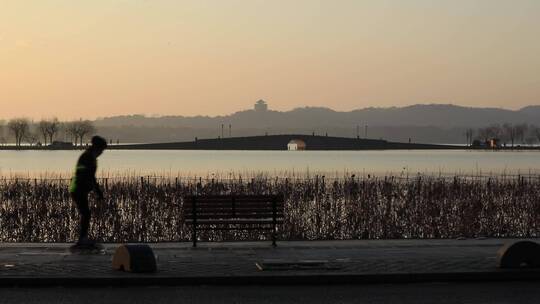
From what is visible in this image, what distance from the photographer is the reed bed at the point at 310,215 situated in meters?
22.1

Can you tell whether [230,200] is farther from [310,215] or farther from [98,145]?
[310,215]

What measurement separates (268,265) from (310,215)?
46.1 feet

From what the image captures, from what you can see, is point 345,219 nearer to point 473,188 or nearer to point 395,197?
point 395,197

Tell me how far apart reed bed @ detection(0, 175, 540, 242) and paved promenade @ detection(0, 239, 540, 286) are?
612 cm

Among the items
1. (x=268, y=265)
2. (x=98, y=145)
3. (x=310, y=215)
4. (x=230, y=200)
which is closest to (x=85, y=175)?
(x=98, y=145)

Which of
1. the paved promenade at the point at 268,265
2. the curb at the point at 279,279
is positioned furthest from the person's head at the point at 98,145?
the curb at the point at 279,279

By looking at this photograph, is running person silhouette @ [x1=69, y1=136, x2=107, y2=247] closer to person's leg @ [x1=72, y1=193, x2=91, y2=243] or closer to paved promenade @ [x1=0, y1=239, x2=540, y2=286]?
person's leg @ [x1=72, y1=193, x2=91, y2=243]

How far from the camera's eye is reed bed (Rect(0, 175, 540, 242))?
72.4ft

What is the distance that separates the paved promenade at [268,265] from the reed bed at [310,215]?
6.12m

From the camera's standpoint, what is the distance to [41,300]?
973cm

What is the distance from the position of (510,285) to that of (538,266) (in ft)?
3.52

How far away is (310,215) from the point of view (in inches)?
1022

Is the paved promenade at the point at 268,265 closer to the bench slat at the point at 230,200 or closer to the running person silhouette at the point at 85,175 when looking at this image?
the running person silhouette at the point at 85,175

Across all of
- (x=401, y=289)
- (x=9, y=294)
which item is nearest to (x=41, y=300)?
(x=9, y=294)
